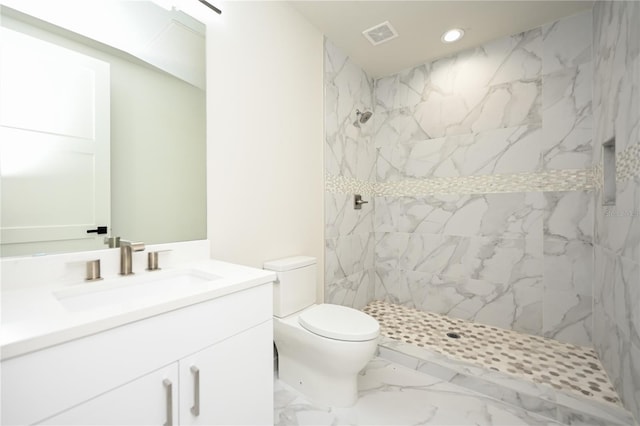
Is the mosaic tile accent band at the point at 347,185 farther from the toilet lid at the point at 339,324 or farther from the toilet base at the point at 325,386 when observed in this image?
the toilet base at the point at 325,386

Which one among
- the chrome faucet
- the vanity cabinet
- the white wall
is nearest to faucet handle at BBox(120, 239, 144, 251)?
the chrome faucet

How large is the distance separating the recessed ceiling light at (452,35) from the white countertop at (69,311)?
2353mm

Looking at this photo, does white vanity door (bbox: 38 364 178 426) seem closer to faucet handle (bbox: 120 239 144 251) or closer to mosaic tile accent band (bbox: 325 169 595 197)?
faucet handle (bbox: 120 239 144 251)

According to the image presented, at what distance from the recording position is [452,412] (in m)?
1.46

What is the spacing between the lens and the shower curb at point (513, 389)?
132 centimetres

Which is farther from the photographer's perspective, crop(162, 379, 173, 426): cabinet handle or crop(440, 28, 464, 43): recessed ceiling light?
crop(440, 28, 464, 43): recessed ceiling light

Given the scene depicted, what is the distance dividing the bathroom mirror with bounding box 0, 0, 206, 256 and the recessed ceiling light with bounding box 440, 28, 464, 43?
1.87m

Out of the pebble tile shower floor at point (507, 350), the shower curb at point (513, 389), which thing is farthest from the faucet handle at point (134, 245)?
the pebble tile shower floor at point (507, 350)

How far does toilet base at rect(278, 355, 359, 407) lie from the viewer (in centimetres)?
149

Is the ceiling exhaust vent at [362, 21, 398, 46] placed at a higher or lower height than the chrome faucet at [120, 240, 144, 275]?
higher

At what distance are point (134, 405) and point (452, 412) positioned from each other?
154cm

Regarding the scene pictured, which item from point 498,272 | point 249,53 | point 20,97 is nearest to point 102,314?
point 20,97

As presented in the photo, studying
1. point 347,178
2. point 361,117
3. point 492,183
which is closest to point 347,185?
point 347,178

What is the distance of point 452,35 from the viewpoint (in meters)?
2.18
